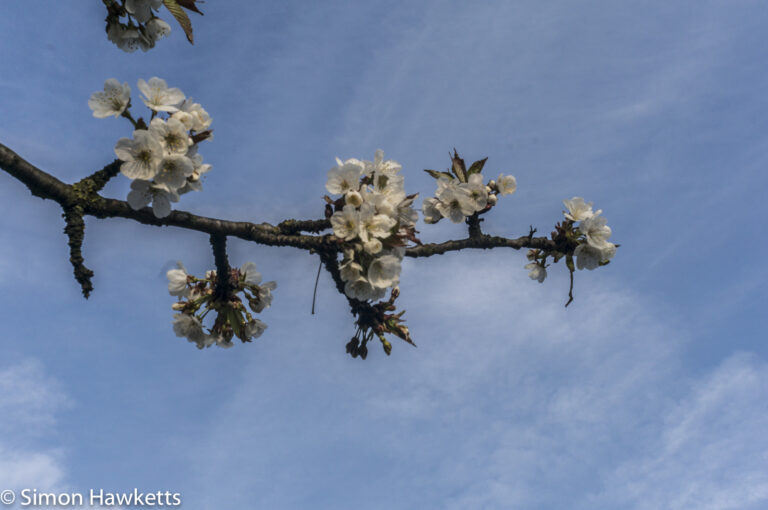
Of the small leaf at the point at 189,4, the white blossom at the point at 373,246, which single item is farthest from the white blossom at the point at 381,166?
the small leaf at the point at 189,4

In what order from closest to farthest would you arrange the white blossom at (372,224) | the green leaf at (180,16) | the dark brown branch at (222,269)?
the white blossom at (372,224), the green leaf at (180,16), the dark brown branch at (222,269)

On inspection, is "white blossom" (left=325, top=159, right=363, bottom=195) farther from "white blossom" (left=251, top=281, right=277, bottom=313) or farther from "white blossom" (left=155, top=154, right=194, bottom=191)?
"white blossom" (left=251, top=281, right=277, bottom=313)

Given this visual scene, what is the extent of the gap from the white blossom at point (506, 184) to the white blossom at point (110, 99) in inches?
132

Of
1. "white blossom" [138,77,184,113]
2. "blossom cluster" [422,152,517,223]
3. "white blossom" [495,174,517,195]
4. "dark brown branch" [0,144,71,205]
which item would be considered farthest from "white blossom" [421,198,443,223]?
"dark brown branch" [0,144,71,205]

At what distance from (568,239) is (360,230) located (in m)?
2.28

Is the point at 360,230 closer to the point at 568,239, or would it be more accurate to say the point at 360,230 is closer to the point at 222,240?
the point at 222,240

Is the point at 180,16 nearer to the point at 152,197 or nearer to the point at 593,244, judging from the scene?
the point at 152,197

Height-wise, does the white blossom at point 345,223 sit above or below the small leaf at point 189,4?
below

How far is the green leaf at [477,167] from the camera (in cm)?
521

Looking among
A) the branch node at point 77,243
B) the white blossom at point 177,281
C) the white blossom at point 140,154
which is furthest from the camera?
the white blossom at point 177,281

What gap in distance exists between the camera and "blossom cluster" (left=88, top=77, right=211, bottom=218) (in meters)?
3.67

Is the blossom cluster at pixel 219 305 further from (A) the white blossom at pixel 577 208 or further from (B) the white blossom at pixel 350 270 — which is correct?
(A) the white blossom at pixel 577 208

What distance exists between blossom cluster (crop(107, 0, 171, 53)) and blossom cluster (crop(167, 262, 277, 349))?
1848 mm

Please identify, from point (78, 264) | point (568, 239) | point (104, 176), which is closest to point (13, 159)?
point (104, 176)
